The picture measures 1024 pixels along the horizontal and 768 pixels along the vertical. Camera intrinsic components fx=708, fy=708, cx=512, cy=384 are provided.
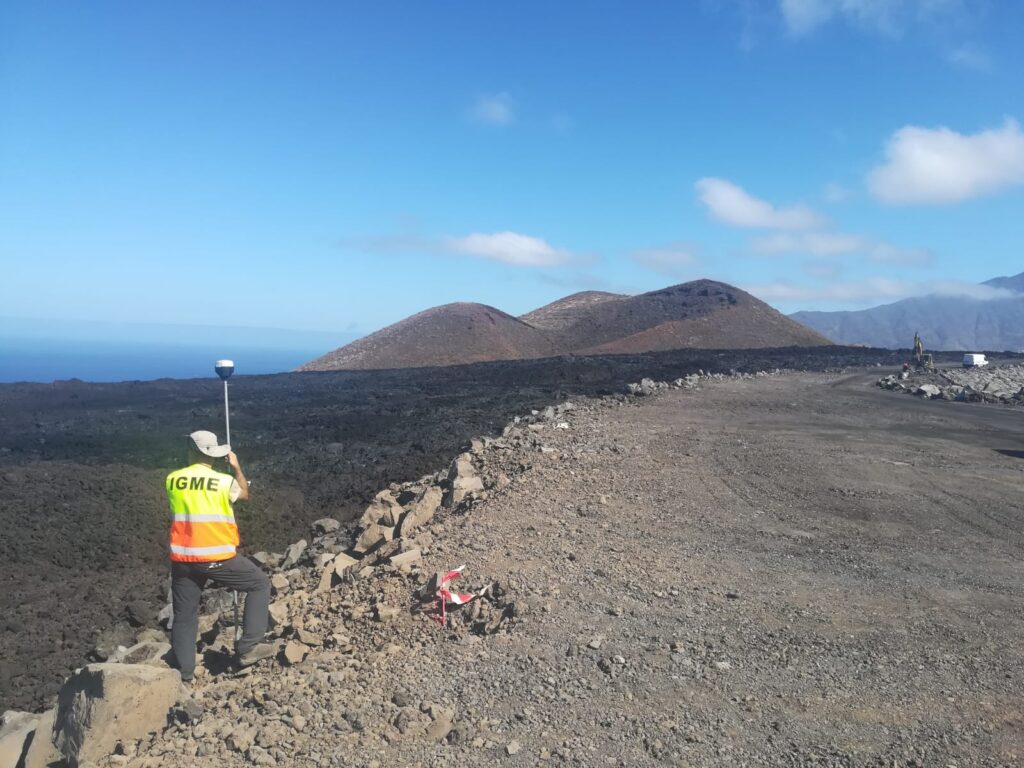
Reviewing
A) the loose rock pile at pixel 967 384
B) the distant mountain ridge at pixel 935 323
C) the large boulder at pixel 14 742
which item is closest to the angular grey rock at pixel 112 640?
the large boulder at pixel 14 742

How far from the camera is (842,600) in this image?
601cm

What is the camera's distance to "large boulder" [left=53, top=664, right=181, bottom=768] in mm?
4141

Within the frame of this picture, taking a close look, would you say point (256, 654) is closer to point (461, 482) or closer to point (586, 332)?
point (461, 482)

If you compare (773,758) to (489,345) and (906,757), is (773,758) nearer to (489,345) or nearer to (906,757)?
(906,757)

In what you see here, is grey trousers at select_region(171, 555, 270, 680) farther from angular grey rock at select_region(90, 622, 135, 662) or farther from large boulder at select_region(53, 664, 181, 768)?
angular grey rock at select_region(90, 622, 135, 662)

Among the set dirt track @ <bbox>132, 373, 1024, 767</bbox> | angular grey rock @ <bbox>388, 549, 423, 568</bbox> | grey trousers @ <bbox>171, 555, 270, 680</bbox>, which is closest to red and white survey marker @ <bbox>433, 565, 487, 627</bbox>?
dirt track @ <bbox>132, 373, 1024, 767</bbox>

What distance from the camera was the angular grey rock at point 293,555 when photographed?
903cm

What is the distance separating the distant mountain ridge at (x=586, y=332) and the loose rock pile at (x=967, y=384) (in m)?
18.5

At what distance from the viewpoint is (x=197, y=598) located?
5.24 meters

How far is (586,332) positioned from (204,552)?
46609 mm

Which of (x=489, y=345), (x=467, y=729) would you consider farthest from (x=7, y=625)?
(x=489, y=345)

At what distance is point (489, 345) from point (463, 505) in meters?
37.1

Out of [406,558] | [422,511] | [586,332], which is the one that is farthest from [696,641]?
[586,332]

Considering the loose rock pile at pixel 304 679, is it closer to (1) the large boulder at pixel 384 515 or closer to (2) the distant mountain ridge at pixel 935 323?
(1) the large boulder at pixel 384 515
